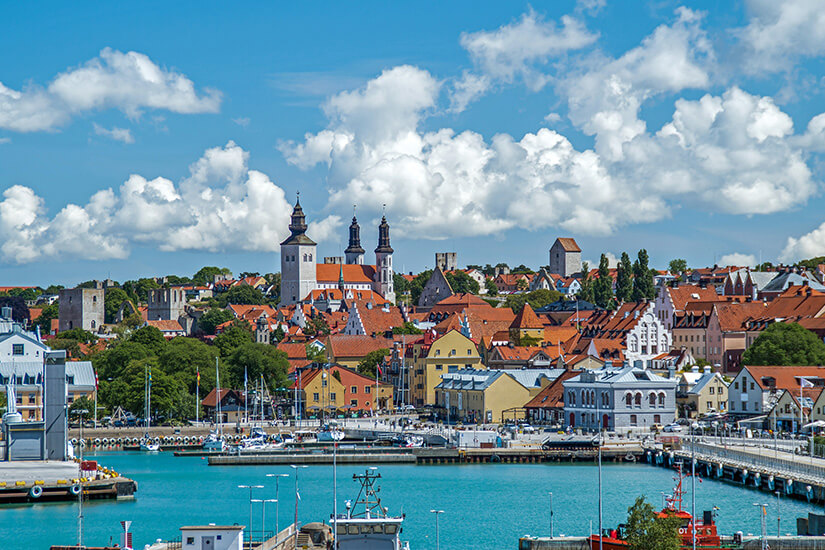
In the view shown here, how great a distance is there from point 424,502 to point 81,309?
112495mm

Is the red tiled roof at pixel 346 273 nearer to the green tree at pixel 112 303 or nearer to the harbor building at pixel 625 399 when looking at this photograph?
the green tree at pixel 112 303

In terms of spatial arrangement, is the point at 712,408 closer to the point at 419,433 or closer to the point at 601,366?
the point at 601,366

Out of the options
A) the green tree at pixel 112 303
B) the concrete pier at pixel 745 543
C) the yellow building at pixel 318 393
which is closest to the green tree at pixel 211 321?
the green tree at pixel 112 303

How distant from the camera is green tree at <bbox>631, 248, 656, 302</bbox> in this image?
12400 cm

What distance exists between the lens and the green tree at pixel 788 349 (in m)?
86.5

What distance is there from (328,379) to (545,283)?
10555 cm

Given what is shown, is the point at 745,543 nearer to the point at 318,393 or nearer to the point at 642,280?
the point at 318,393

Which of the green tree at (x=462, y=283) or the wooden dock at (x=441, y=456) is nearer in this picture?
the wooden dock at (x=441, y=456)

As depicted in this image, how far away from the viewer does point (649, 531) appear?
3375 centimetres

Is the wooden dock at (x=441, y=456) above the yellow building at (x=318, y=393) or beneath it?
beneath

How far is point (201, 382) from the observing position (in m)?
93.2

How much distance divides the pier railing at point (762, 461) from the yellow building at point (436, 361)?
30132 mm

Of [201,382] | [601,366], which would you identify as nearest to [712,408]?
[601,366]

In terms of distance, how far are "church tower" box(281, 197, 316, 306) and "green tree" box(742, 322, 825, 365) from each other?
3822 inches
